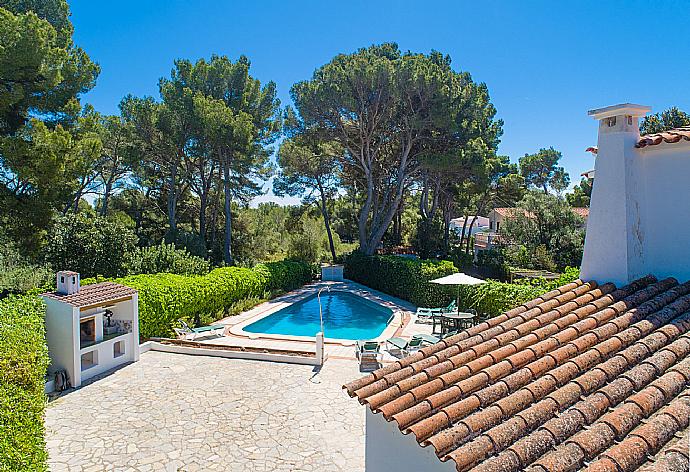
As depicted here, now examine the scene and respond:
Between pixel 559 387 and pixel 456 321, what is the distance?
1258cm

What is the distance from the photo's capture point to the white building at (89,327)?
1187cm

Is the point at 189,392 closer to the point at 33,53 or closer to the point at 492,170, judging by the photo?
the point at 33,53

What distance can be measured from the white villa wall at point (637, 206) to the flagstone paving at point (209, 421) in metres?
5.66

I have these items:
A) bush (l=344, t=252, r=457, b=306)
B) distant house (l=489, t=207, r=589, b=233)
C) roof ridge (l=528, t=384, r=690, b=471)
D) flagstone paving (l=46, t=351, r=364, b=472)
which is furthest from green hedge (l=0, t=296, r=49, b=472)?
distant house (l=489, t=207, r=589, b=233)

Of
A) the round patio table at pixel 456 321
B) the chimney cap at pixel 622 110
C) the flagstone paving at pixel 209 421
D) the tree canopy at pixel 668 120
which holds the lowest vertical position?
the flagstone paving at pixel 209 421

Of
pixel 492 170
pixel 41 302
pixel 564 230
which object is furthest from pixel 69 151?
pixel 564 230

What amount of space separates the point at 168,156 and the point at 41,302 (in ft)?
72.4

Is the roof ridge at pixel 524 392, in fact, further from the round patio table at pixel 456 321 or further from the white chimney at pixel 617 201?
the round patio table at pixel 456 321

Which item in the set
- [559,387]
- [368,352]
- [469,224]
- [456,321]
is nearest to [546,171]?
[469,224]

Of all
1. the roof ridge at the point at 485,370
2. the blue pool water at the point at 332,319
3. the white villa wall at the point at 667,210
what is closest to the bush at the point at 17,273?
the blue pool water at the point at 332,319

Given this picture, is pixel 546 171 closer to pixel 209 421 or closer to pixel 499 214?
pixel 499 214

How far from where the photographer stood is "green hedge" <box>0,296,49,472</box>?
586 centimetres

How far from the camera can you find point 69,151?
19.2 metres

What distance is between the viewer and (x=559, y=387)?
13.6ft
